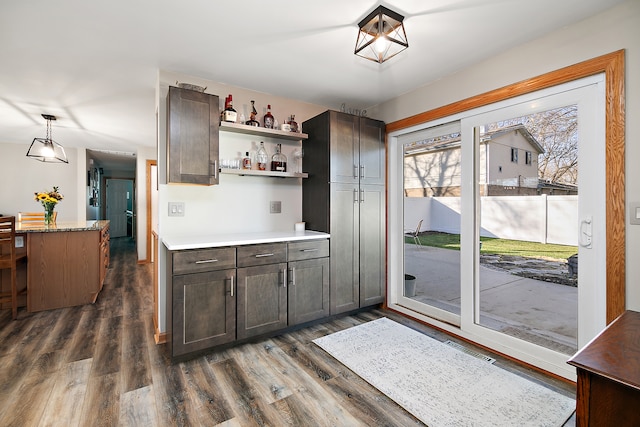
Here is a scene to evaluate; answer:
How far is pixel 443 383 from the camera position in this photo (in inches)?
78.2

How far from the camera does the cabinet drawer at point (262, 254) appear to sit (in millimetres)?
2477

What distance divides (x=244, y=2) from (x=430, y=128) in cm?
209

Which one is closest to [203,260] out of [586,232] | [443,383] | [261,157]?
[261,157]

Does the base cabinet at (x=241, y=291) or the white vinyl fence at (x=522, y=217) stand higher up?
the white vinyl fence at (x=522, y=217)

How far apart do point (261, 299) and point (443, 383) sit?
1517 millimetres

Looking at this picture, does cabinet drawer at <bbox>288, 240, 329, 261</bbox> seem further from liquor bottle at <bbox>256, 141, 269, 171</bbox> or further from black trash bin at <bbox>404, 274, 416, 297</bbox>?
black trash bin at <bbox>404, 274, 416, 297</bbox>

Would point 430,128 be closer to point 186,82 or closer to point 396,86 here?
point 396,86

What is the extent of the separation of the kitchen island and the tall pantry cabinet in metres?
2.71

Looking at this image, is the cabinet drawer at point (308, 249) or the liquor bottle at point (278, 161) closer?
the cabinet drawer at point (308, 249)

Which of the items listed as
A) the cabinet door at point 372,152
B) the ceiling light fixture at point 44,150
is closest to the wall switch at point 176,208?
the cabinet door at point 372,152

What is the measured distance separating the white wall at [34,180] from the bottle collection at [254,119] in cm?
533

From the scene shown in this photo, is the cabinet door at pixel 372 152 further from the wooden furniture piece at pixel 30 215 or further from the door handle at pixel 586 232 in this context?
the wooden furniture piece at pixel 30 215

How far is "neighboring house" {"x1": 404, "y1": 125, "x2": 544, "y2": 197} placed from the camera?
236 centimetres

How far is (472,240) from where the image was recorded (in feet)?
8.61
